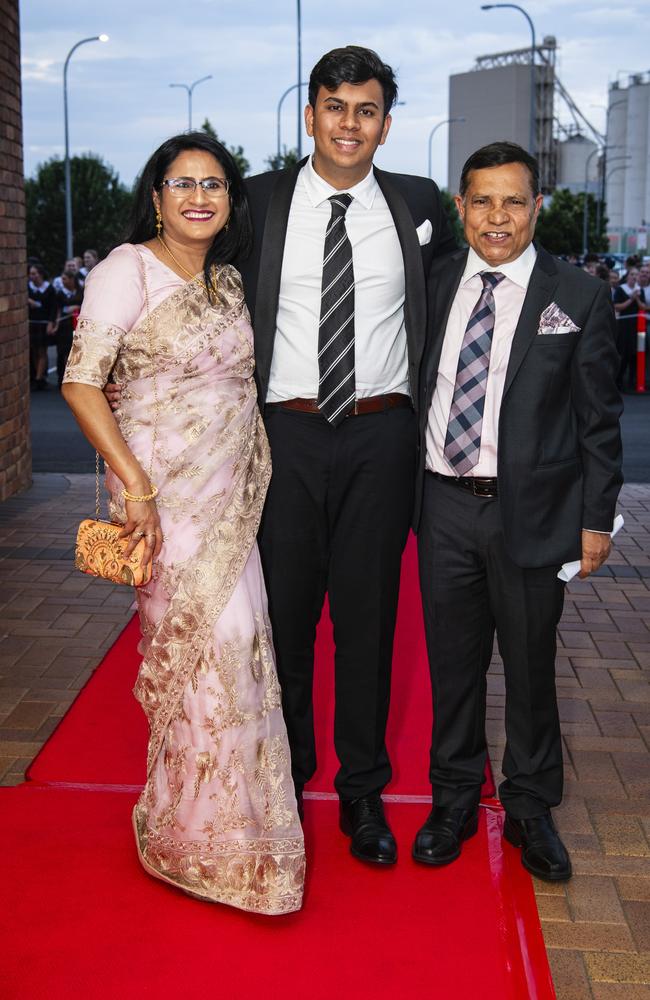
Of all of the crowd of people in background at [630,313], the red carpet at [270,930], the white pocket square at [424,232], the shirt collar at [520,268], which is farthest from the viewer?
the crowd of people in background at [630,313]

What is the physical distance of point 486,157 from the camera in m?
3.19

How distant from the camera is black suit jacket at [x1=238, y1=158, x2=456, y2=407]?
128 inches

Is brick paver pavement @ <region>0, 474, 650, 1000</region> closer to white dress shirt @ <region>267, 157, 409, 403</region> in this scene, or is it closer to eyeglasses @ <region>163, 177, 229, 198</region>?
white dress shirt @ <region>267, 157, 409, 403</region>

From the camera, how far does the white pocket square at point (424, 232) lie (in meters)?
3.43

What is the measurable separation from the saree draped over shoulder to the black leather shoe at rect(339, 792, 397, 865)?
30cm

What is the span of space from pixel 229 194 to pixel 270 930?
194cm

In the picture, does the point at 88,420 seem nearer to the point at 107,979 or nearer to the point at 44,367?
the point at 107,979

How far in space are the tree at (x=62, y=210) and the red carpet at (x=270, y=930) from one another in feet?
159

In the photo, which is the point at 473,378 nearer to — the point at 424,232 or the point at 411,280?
the point at 411,280

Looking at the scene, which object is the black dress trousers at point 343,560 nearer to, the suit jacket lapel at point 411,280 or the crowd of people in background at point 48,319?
the suit jacket lapel at point 411,280

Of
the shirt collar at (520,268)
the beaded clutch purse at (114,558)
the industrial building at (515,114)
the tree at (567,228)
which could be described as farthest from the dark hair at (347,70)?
the industrial building at (515,114)

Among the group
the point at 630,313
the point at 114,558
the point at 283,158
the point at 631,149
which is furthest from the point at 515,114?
the point at 114,558

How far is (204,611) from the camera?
308cm

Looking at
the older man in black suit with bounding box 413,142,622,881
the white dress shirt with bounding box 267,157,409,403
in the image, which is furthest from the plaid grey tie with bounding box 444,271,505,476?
the white dress shirt with bounding box 267,157,409,403
